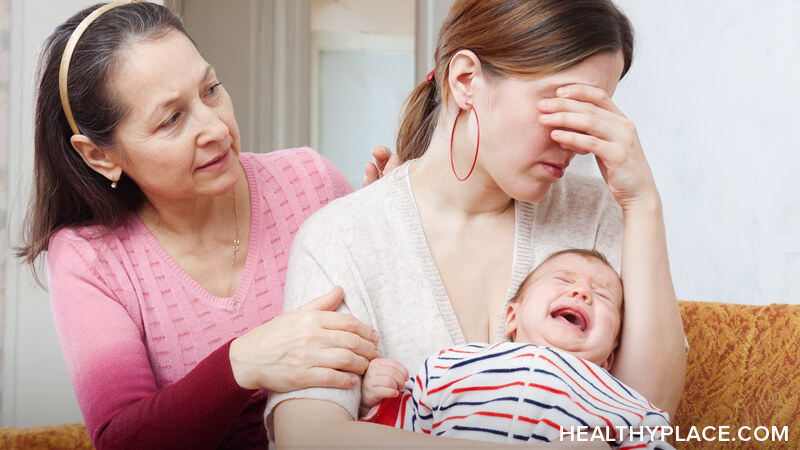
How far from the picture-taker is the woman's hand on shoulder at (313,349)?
114cm

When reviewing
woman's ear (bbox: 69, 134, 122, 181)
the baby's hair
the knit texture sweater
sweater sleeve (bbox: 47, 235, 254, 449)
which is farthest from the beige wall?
the baby's hair

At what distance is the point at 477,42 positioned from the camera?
1.24 m

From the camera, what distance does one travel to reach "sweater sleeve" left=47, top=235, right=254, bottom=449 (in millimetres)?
1290

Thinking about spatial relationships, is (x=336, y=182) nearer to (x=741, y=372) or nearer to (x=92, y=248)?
(x=92, y=248)

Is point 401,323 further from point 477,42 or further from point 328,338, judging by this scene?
point 477,42

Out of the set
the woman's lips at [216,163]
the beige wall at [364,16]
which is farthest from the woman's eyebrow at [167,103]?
the beige wall at [364,16]

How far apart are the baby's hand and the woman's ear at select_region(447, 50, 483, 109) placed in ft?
1.47

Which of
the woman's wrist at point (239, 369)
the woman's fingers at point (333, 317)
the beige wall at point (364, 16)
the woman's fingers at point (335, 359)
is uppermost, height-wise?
the beige wall at point (364, 16)

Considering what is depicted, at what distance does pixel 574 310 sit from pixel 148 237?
3.02 feet

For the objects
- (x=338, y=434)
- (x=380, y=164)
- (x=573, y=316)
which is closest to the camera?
(x=338, y=434)

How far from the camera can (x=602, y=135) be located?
1194 mm

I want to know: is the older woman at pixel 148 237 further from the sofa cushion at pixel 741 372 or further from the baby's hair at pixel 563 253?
the sofa cushion at pixel 741 372

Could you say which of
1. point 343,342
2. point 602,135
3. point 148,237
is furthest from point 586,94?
point 148,237

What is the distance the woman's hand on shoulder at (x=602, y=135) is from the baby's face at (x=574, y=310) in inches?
5.4
